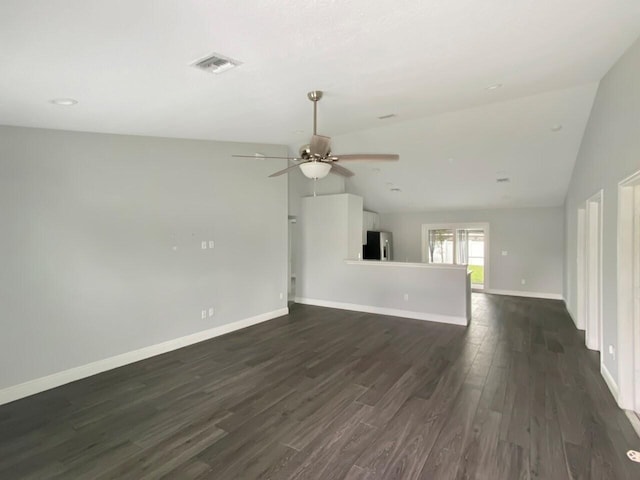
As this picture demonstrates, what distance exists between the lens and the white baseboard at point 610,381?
9.98 ft

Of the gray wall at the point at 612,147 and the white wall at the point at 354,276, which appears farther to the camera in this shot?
the white wall at the point at 354,276

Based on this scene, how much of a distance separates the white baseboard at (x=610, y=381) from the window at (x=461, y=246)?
5474 millimetres

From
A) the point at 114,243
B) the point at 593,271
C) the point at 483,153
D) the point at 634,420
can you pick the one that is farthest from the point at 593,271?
the point at 114,243

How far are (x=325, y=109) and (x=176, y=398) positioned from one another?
→ 11.4 ft

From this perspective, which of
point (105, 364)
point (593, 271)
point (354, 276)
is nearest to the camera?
point (105, 364)

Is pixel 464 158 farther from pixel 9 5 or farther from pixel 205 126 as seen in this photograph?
pixel 9 5

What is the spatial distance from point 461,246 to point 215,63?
883cm

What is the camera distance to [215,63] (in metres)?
2.35

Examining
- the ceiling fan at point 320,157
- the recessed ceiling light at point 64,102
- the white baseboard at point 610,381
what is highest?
the recessed ceiling light at point 64,102

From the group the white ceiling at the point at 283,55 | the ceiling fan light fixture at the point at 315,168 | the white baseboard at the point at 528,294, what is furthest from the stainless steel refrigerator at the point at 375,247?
the ceiling fan light fixture at the point at 315,168

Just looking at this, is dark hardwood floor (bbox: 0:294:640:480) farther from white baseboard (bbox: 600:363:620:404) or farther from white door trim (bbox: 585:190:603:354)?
white door trim (bbox: 585:190:603:354)

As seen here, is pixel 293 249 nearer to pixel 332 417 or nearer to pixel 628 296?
pixel 332 417

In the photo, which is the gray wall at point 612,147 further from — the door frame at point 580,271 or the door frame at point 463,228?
the door frame at point 463,228

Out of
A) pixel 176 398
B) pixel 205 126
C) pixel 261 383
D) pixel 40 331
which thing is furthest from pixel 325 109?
pixel 40 331
